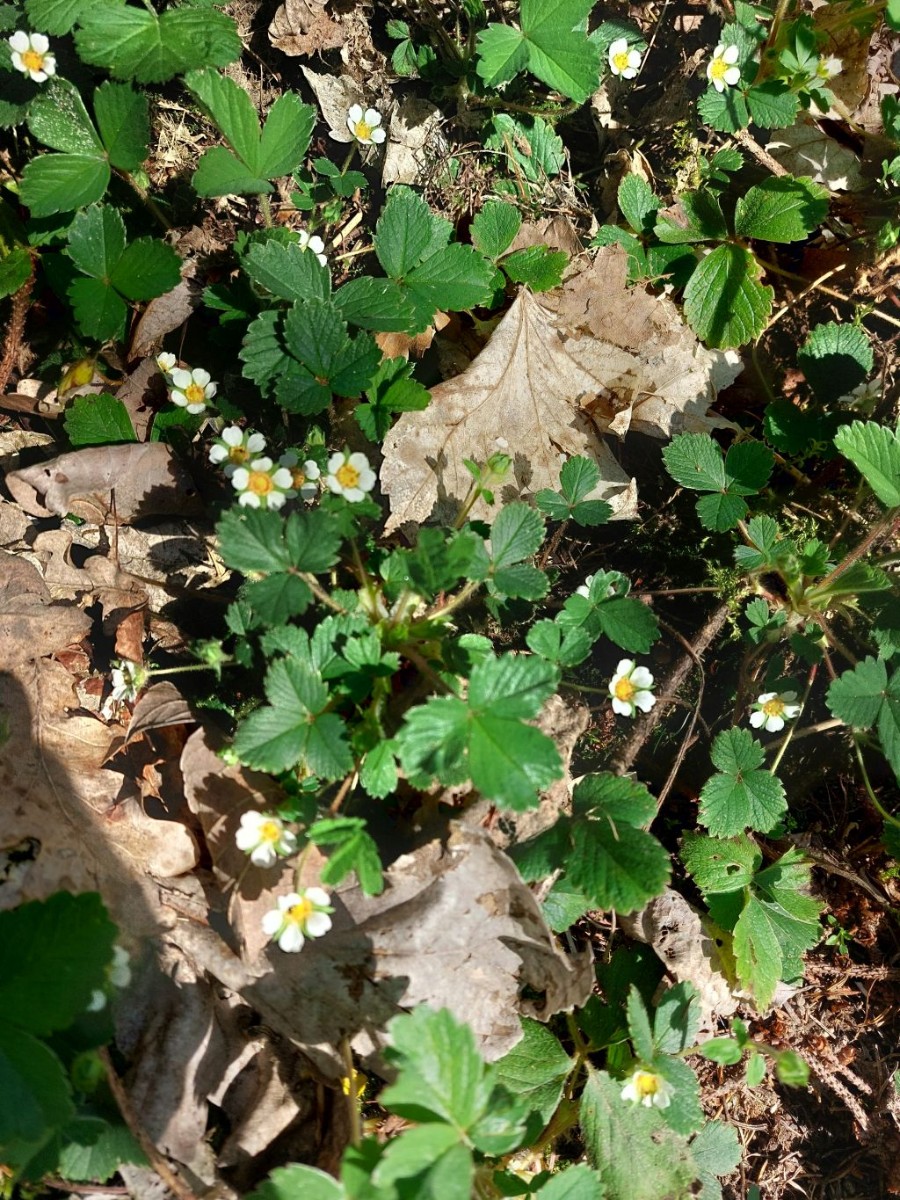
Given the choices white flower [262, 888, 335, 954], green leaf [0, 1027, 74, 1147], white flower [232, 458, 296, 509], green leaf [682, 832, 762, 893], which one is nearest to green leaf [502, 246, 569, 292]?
white flower [232, 458, 296, 509]

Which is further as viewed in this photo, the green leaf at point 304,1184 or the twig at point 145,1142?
the twig at point 145,1142

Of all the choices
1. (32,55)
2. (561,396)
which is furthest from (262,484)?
(32,55)

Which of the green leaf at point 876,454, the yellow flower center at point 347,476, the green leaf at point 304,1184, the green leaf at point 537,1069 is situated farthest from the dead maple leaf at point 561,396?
the green leaf at point 304,1184

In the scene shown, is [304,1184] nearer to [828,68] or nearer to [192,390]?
[192,390]

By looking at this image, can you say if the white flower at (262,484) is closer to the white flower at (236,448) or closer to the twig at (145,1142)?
the white flower at (236,448)

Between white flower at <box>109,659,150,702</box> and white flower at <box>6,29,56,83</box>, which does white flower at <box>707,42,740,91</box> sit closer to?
white flower at <box>6,29,56,83</box>

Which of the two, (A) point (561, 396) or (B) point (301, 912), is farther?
(A) point (561, 396)
